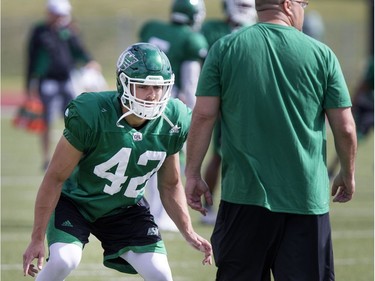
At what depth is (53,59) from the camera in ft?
44.9

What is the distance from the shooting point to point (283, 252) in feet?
15.6

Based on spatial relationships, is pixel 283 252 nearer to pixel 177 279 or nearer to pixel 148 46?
pixel 148 46

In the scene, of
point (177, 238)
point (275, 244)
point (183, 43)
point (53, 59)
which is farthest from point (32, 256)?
point (53, 59)

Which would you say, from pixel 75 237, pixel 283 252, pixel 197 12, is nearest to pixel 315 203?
pixel 283 252

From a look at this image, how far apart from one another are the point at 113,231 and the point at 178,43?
4.07 m

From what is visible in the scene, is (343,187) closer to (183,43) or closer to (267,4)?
(267,4)

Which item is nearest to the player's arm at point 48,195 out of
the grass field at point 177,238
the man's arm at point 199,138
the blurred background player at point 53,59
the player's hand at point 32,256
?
the player's hand at point 32,256

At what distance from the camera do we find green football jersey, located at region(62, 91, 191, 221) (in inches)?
200

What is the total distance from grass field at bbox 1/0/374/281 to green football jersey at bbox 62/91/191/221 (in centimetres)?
181

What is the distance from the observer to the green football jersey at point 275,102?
470 cm

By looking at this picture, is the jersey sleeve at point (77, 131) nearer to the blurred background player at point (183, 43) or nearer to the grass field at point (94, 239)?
the grass field at point (94, 239)

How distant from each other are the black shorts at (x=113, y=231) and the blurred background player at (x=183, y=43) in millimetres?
3466

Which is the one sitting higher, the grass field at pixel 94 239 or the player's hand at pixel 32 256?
the player's hand at pixel 32 256

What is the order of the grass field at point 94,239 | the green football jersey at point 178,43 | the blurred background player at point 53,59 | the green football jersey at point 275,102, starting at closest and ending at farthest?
the green football jersey at point 275,102
the grass field at point 94,239
the green football jersey at point 178,43
the blurred background player at point 53,59
